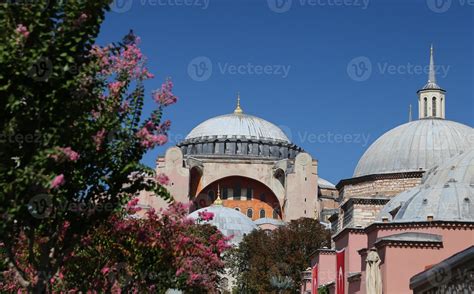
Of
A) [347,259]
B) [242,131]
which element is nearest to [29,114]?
[347,259]

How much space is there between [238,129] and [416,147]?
37057 millimetres

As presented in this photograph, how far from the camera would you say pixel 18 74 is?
8570mm

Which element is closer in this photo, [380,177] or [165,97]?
[165,97]

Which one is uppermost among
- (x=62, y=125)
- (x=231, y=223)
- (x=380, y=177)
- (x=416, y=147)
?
(x=231, y=223)

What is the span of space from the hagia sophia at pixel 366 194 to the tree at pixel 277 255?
1.86 meters

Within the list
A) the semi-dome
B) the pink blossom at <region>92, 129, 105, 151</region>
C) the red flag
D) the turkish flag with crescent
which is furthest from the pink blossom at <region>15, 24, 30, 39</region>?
the red flag

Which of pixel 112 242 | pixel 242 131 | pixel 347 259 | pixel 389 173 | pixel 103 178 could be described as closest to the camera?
pixel 103 178

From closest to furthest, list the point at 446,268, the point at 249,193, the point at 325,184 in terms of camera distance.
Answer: the point at 446,268 → the point at 249,193 → the point at 325,184

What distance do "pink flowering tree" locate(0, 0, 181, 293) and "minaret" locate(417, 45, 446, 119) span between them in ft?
142

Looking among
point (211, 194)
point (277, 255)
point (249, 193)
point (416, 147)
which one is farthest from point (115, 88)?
point (249, 193)

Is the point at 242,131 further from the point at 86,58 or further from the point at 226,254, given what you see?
the point at 86,58

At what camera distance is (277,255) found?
4816 cm

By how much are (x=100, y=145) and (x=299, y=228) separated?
41820mm

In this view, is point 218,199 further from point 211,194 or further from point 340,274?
point 340,274
